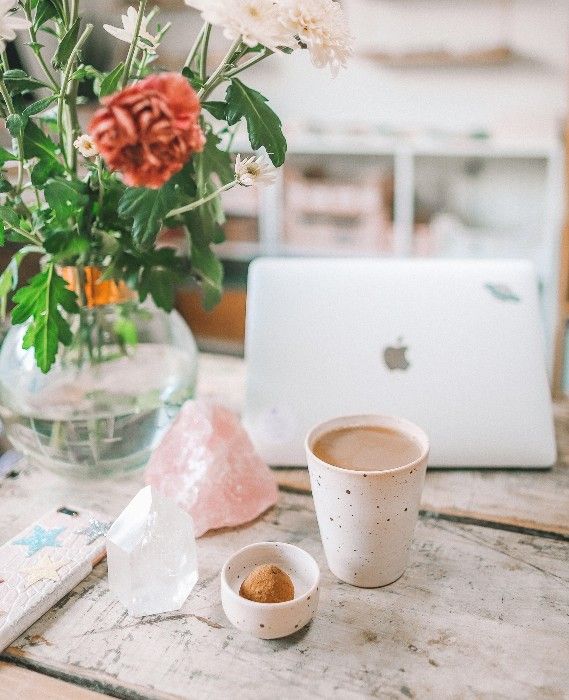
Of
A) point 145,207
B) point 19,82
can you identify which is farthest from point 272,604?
point 19,82

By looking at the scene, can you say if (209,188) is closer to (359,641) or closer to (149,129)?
(149,129)

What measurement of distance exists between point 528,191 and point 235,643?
3194mm

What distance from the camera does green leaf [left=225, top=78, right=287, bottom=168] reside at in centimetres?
71

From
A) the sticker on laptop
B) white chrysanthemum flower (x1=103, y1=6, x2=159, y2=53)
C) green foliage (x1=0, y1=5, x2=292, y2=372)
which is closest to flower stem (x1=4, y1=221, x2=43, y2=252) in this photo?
green foliage (x1=0, y1=5, x2=292, y2=372)

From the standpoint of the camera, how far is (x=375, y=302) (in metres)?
1.01

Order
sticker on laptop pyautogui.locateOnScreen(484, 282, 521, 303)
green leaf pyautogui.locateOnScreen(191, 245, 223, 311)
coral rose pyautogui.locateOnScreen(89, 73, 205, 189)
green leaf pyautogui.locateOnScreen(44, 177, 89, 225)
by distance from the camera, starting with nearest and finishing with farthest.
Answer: coral rose pyautogui.locateOnScreen(89, 73, 205, 189) → green leaf pyautogui.locateOnScreen(44, 177, 89, 225) → green leaf pyautogui.locateOnScreen(191, 245, 223, 311) → sticker on laptop pyautogui.locateOnScreen(484, 282, 521, 303)

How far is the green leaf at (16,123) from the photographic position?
0.72 m

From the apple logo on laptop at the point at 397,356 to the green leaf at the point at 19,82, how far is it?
0.54m

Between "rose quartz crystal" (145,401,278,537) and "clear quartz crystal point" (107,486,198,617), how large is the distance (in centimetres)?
11

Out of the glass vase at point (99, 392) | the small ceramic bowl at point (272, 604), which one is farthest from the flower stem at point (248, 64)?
the small ceramic bowl at point (272, 604)

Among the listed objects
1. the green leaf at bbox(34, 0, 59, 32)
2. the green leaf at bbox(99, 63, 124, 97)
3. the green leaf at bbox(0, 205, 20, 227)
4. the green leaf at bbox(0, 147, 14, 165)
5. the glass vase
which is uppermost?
the green leaf at bbox(34, 0, 59, 32)

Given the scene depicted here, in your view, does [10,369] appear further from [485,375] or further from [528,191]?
[528,191]

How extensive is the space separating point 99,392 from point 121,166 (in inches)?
17.8

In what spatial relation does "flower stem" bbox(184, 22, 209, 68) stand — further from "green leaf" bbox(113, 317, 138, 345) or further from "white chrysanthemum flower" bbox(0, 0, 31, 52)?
"green leaf" bbox(113, 317, 138, 345)
